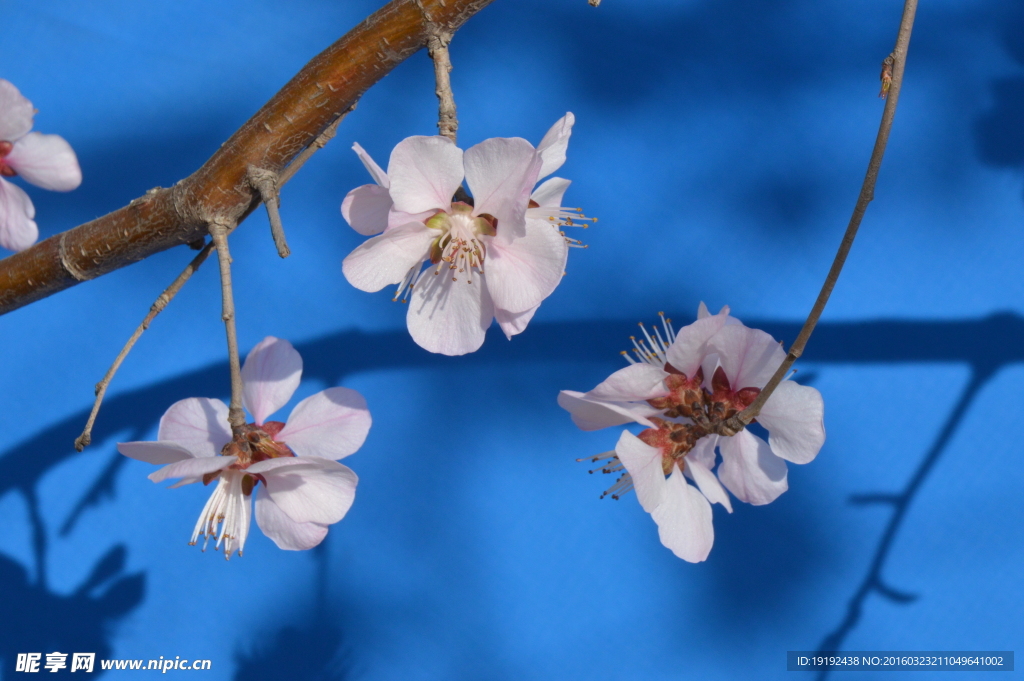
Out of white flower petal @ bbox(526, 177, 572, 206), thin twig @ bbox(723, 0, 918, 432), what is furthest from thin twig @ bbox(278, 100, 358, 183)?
thin twig @ bbox(723, 0, 918, 432)

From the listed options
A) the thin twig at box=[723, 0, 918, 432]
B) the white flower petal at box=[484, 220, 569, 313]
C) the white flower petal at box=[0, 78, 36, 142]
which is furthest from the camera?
the white flower petal at box=[0, 78, 36, 142]

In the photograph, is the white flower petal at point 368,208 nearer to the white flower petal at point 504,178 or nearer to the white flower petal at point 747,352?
the white flower petal at point 504,178

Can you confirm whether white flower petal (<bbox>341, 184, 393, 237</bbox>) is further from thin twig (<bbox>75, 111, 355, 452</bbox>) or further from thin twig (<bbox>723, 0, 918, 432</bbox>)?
thin twig (<bbox>723, 0, 918, 432</bbox>)

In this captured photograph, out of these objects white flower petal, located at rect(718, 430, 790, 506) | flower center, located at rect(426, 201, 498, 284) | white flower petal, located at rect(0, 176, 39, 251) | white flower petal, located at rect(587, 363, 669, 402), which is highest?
white flower petal, located at rect(0, 176, 39, 251)

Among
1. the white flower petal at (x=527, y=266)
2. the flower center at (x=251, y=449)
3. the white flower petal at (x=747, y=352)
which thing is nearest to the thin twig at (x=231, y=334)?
the flower center at (x=251, y=449)

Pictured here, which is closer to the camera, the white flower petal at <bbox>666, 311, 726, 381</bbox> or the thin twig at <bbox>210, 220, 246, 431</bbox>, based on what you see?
the thin twig at <bbox>210, 220, 246, 431</bbox>

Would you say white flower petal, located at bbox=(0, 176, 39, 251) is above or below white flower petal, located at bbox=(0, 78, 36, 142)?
below
